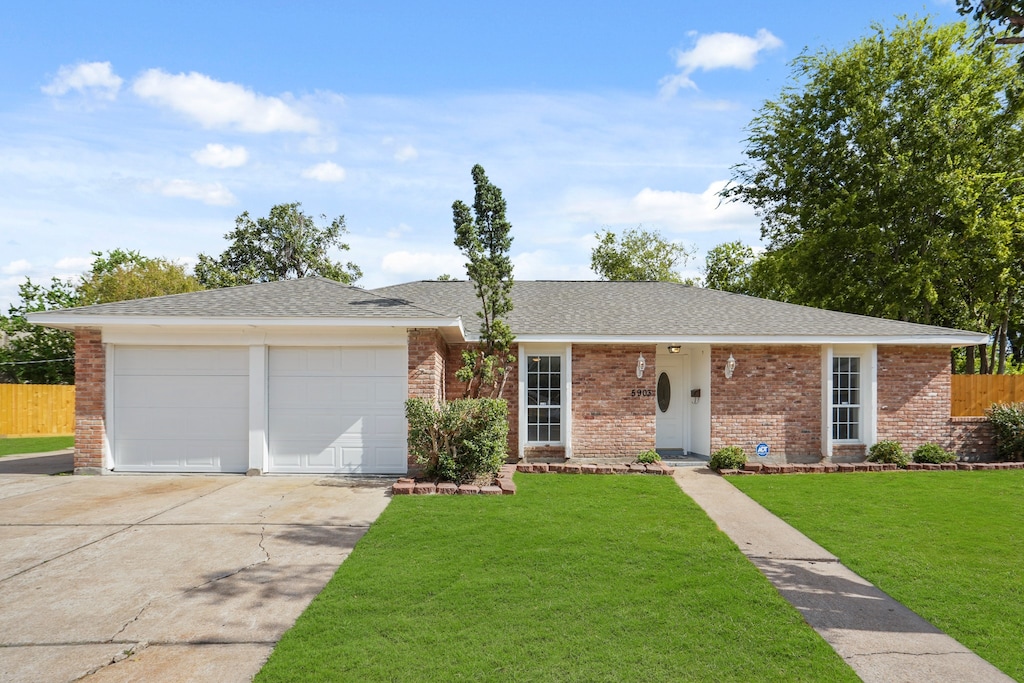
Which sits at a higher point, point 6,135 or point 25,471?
point 6,135

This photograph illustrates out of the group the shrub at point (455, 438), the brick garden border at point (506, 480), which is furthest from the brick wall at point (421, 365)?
the brick garden border at point (506, 480)

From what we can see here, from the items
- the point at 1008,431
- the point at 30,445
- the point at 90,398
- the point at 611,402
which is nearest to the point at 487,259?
the point at 611,402

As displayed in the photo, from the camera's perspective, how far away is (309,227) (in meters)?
43.0

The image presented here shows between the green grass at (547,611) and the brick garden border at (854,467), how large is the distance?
15.4 ft

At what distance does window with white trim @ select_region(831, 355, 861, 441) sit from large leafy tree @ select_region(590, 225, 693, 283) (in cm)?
2585

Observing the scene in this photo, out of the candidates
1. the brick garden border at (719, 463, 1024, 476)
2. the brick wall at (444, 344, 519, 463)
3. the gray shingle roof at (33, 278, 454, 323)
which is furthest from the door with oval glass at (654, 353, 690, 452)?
the gray shingle roof at (33, 278, 454, 323)

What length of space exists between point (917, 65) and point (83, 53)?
991 inches

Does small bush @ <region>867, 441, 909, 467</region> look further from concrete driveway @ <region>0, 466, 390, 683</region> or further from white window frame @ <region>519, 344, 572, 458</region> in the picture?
concrete driveway @ <region>0, 466, 390, 683</region>

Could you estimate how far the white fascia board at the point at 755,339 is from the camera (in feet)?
42.2

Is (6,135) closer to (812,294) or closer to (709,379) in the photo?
(709,379)

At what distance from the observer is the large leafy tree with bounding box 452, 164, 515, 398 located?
11930 millimetres

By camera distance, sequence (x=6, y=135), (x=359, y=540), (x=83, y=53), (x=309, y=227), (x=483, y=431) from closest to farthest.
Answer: (x=359, y=540), (x=483, y=431), (x=83, y=53), (x=6, y=135), (x=309, y=227)

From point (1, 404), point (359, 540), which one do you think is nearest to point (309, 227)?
point (1, 404)

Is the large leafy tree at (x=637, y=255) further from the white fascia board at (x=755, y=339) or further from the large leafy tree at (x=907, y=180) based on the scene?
the white fascia board at (x=755, y=339)
